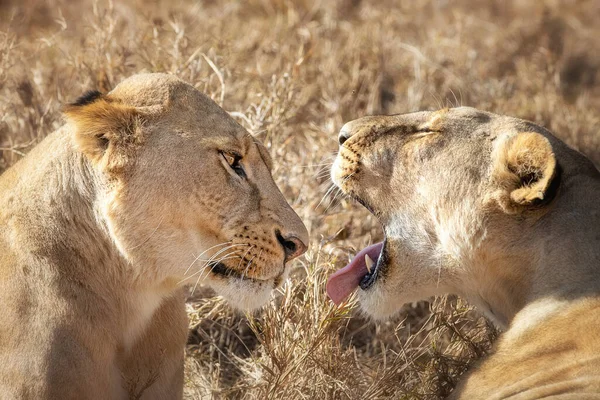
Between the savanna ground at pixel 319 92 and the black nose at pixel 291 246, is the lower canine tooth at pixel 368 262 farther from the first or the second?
the black nose at pixel 291 246

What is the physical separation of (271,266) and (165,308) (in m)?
0.46

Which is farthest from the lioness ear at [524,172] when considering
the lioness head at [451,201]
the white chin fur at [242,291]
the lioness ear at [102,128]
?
the lioness ear at [102,128]

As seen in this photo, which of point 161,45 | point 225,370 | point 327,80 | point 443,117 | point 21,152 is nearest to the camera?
point 443,117

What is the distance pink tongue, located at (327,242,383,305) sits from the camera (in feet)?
11.9

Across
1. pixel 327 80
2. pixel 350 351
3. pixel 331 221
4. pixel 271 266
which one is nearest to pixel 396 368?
pixel 350 351

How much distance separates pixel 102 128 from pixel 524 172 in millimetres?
1426

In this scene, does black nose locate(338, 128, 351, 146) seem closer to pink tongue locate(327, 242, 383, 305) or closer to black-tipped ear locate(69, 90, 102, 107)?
pink tongue locate(327, 242, 383, 305)

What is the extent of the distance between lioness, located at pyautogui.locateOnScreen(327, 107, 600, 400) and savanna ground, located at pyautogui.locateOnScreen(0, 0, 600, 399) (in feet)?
1.17

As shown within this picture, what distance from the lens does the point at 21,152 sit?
15.5 feet

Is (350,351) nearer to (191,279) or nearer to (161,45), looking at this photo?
(191,279)

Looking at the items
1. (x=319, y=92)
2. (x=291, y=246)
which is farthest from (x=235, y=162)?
(x=319, y=92)

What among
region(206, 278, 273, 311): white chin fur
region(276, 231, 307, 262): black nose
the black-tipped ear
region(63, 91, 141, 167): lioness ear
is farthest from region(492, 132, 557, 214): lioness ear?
the black-tipped ear

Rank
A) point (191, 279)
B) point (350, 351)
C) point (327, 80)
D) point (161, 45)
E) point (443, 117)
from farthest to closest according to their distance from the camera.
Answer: point (327, 80)
point (161, 45)
point (350, 351)
point (443, 117)
point (191, 279)

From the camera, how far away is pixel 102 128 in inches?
119
